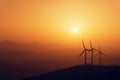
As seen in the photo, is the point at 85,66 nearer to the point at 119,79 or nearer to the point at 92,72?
the point at 92,72

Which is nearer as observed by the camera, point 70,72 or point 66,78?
point 66,78

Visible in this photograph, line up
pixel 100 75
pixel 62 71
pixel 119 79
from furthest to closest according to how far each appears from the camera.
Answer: pixel 62 71 < pixel 100 75 < pixel 119 79

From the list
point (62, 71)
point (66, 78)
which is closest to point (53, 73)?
point (62, 71)

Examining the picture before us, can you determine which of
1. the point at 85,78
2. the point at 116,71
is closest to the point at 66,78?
the point at 85,78

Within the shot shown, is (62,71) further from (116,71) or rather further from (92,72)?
(116,71)

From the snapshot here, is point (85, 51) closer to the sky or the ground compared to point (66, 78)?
closer to the sky

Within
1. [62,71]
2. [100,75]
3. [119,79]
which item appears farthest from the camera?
[62,71]
